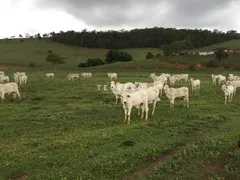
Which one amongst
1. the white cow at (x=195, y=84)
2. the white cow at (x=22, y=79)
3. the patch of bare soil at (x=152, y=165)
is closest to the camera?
the patch of bare soil at (x=152, y=165)

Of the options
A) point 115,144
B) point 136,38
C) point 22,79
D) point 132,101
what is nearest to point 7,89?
point 22,79

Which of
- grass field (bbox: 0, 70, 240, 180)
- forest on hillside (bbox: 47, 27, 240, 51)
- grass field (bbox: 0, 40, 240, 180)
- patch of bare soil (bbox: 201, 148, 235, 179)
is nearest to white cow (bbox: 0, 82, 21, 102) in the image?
grass field (bbox: 0, 40, 240, 180)

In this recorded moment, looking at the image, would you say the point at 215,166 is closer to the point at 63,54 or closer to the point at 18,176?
the point at 18,176

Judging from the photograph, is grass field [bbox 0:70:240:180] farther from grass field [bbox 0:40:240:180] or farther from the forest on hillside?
the forest on hillside

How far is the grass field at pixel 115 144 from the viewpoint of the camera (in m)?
11.2

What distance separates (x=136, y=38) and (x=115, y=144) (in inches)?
6028

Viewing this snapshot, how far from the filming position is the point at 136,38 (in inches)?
6447

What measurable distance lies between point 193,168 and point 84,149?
485 centimetres

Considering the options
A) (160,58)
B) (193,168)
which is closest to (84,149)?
(193,168)

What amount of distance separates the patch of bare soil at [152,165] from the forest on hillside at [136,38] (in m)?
139

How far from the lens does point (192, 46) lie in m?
144

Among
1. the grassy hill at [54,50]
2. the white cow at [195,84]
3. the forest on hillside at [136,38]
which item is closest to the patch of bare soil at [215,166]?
the white cow at [195,84]

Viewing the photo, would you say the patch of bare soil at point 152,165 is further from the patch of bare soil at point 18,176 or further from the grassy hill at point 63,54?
the grassy hill at point 63,54

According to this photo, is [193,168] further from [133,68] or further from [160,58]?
[160,58]
